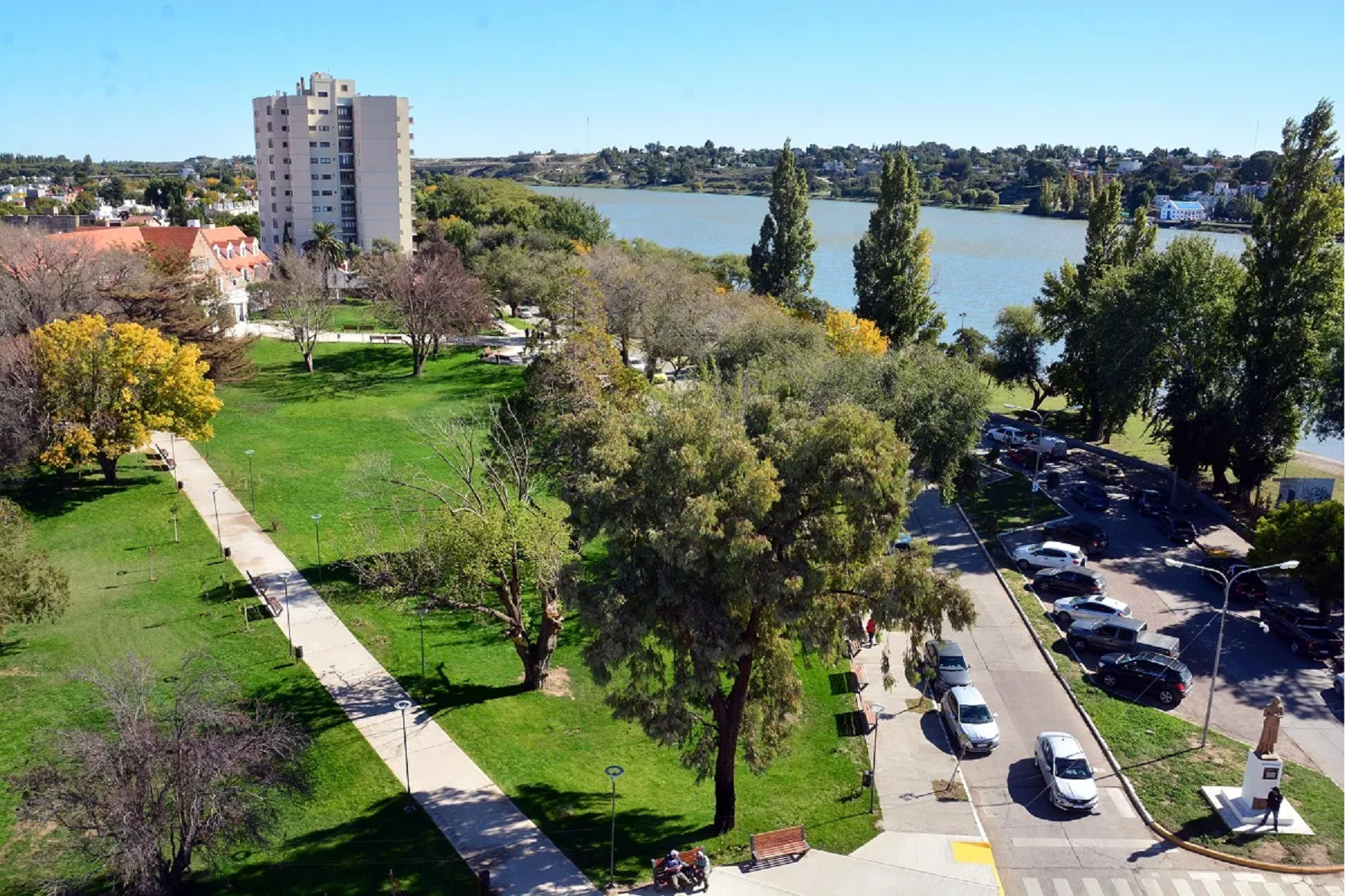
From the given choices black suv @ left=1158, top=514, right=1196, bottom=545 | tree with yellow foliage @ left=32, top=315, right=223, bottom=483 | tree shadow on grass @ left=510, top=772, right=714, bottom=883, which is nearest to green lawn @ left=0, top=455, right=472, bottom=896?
tree shadow on grass @ left=510, top=772, right=714, bottom=883

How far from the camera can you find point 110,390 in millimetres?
36281

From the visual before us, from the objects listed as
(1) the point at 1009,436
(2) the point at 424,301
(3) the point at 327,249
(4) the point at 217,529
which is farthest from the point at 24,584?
(3) the point at 327,249

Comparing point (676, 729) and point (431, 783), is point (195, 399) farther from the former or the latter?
point (676, 729)

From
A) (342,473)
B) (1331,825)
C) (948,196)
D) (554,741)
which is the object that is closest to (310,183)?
(342,473)

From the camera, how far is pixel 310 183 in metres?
102

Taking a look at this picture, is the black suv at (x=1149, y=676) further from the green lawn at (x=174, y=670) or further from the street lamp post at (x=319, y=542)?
the street lamp post at (x=319, y=542)

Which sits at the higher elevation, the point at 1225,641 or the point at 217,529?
the point at 217,529

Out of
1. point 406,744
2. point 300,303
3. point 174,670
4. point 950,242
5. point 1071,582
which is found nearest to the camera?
point 406,744

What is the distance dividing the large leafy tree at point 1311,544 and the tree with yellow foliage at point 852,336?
19.5 metres

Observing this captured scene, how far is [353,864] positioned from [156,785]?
3756 millimetres

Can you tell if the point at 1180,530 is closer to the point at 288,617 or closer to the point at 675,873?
the point at 675,873

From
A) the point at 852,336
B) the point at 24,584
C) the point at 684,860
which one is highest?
the point at 852,336

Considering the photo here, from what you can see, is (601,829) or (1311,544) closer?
(601,829)

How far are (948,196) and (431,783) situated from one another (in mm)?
171045
